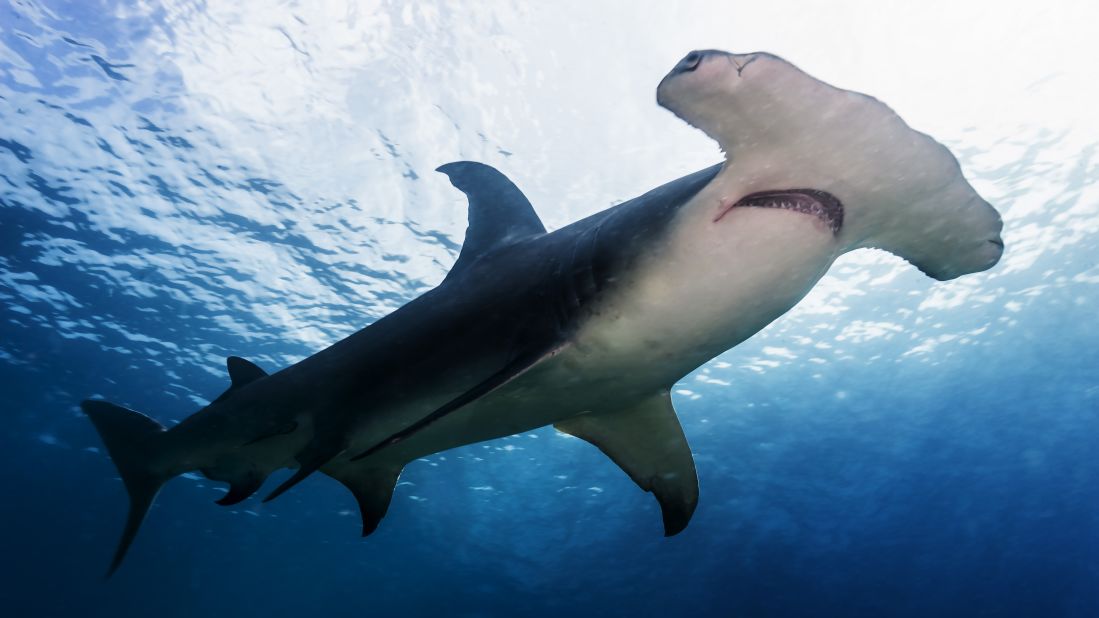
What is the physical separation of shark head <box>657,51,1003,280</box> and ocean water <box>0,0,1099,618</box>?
21.4ft

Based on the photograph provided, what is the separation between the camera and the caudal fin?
4664mm

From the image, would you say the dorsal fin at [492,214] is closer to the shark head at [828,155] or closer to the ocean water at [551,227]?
the shark head at [828,155]

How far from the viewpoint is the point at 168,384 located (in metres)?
18.1

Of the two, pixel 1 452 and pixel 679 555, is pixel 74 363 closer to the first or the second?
pixel 1 452

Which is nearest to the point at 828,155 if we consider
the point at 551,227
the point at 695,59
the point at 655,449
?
the point at 695,59

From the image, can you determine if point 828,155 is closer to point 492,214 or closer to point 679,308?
point 679,308

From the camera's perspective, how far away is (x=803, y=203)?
2318 millimetres

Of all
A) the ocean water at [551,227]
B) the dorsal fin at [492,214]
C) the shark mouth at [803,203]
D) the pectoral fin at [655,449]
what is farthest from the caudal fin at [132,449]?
the ocean water at [551,227]

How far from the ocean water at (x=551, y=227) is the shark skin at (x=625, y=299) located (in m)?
5.64

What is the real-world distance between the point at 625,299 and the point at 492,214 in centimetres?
175

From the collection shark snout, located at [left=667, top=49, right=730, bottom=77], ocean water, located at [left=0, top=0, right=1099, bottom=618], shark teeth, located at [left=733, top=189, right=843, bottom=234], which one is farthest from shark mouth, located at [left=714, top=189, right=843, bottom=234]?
ocean water, located at [left=0, top=0, right=1099, bottom=618]

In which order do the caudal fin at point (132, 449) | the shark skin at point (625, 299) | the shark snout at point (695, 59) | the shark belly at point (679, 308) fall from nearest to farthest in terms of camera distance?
the shark snout at point (695, 59) → the shark skin at point (625, 299) → the shark belly at point (679, 308) → the caudal fin at point (132, 449)

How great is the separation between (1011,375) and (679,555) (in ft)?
53.4

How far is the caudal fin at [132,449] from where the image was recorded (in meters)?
4.66
